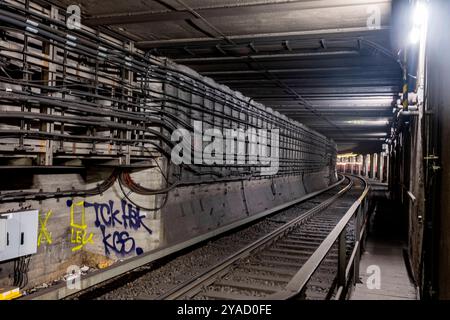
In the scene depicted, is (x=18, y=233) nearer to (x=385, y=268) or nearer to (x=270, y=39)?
(x=270, y=39)

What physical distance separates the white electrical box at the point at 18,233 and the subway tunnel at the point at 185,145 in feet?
0.07

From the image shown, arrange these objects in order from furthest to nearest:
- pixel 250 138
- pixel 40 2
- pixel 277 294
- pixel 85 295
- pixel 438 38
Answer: pixel 250 138
pixel 40 2
pixel 85 295
pixel 438 38
pixel 277 294

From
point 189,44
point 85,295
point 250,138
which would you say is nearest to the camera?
point 85,295

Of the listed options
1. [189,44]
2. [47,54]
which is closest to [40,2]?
[47,54]

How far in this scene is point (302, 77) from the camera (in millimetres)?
10516

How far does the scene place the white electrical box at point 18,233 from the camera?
5973 millimetres

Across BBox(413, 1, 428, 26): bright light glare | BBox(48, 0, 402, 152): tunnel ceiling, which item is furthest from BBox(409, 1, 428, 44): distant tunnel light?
BBox(48, 0, 402, 152): tunnel ceiling

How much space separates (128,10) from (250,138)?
7.29 m

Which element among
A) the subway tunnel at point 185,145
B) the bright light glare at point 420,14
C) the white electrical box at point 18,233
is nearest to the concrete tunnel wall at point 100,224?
the subway tunnel at point 185,145

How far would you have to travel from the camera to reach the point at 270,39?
765 centimetres

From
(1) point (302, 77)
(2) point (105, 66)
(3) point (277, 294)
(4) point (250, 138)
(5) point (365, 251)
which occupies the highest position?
(1) point (302, 77)
